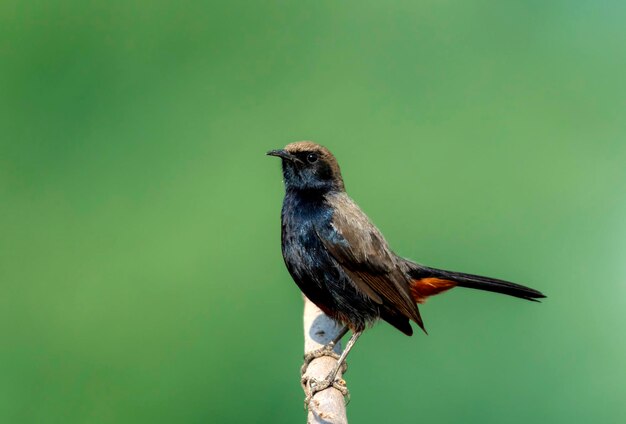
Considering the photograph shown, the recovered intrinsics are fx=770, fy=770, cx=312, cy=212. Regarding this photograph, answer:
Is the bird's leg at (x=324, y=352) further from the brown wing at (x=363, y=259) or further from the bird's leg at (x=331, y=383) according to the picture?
the brown wing at (x=363, y=259)

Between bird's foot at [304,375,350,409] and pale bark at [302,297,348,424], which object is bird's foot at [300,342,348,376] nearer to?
pale bark at [302,297,348,424]

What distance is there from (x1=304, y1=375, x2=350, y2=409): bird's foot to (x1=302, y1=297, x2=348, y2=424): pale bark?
0.07 ft

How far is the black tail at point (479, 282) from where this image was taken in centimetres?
287

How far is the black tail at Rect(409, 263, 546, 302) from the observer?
2.87m

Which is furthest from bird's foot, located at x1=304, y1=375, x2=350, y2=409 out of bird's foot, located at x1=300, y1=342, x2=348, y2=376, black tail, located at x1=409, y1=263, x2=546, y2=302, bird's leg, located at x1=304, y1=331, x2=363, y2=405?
black tail, located at x1=409, y1=263, x2=546, y2=302

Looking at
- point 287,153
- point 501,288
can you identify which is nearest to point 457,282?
point 501,288

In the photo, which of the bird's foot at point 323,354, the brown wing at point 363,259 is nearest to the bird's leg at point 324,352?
the bird's foot at point 323,354

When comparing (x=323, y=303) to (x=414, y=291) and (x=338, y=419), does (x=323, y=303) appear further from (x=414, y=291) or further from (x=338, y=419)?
(x=338, y=419)

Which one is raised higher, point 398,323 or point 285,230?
point 285,230

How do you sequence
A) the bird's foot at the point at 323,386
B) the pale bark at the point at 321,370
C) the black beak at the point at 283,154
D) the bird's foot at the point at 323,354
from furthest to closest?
the bird's foot at the point at 323,354, the black beak at the point at 283,154, the bird's foot at the point at 323,386, the pale bark at the point at 321,370

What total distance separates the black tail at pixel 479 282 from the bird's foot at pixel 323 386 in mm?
517

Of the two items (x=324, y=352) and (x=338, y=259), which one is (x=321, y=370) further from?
(x=338, y=259)

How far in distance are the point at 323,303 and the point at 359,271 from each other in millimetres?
181

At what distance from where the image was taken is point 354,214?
2.81m
